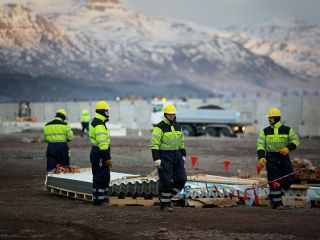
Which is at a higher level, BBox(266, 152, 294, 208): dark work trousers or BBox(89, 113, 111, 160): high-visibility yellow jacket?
BBox(89, 113, 111, 160): high-visibility yellow jacket

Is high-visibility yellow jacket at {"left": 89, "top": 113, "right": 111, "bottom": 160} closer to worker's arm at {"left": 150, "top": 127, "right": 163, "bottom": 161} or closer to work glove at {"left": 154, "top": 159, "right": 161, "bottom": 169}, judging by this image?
worker's arm at {"left": 150, "top": 127, "right": 163, "bottom": 161}

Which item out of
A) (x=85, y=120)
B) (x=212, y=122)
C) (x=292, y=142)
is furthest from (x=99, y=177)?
(x=212, y=122)

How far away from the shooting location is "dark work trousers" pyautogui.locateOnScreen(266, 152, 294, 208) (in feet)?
42.8

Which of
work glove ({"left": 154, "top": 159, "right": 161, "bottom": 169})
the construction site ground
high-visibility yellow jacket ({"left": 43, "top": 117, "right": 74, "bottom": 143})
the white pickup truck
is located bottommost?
the construction site ground

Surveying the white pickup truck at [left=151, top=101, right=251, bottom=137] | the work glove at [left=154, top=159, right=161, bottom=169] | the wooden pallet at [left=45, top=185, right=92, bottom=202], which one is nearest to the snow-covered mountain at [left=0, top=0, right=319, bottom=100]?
the white pickup truck at [left=151, top=101, right=251, bottom=137]

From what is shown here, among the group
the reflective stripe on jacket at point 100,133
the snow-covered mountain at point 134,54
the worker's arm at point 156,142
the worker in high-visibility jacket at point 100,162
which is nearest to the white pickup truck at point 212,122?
the reflective stripe on jacket at point 100,133

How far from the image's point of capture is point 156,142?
12.4 metres

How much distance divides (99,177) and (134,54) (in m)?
146

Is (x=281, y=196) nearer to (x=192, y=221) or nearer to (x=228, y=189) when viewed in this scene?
(x=228, y=189)

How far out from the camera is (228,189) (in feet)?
45.5

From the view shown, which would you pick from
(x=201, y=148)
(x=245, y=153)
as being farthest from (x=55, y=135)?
(x=201, y=148)

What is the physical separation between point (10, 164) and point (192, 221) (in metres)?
13.6

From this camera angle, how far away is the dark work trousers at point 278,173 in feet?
42.8

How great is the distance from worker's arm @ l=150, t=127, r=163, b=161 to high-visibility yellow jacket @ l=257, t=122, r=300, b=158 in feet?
6.76
